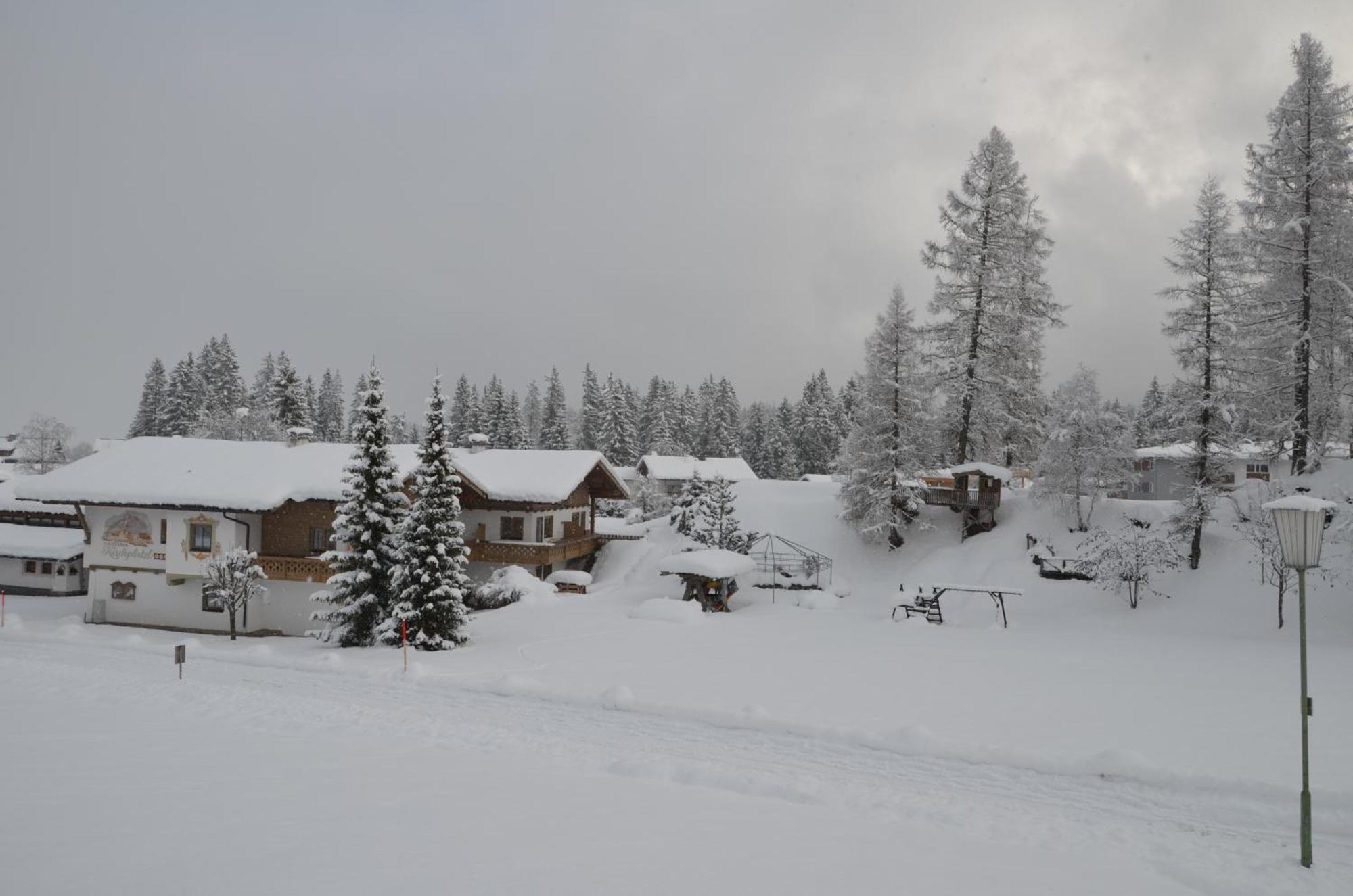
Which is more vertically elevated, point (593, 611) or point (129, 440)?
point (129, 440)

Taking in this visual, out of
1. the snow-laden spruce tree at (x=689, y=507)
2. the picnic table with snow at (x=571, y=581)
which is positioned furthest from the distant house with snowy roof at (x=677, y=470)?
the picnic table with snow at (x=571, y=581)

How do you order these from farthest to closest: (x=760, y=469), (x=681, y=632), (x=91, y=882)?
(x=760, y=469) → (x=681, y=632) → (x=91, y=882)

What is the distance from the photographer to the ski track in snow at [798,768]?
9086mm

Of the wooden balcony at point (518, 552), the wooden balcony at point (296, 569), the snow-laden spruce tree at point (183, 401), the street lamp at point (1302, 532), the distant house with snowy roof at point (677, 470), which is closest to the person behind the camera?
the street lamp at point (1302, 532)

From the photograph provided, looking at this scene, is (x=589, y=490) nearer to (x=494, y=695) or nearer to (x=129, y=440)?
(x=129, y=440)

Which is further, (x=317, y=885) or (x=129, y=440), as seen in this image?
(x=129, y=440)

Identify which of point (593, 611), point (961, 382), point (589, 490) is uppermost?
point (961, 382)

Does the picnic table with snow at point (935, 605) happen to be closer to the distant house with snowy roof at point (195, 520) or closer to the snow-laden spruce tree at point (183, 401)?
the distant house with snowy roof at point (195, 520)

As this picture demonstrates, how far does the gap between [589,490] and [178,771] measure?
3035 centimetres

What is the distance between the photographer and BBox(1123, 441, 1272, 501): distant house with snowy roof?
92.0 feet

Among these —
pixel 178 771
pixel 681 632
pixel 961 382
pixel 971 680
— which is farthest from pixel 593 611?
pixel 961 382

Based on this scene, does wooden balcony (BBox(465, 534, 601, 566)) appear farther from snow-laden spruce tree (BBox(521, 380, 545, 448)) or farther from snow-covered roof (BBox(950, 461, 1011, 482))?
snow-laden spruce tree (BBox(521, 380, 545, 448))

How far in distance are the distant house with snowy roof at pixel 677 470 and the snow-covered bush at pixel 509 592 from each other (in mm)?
39553

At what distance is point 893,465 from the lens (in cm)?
3544
